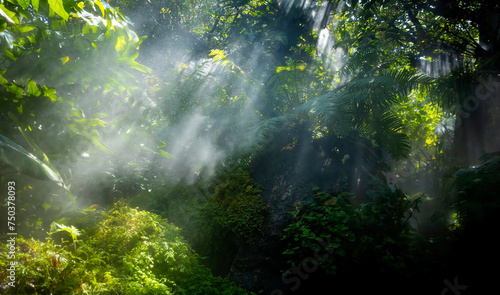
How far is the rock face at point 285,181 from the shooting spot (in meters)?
3.28

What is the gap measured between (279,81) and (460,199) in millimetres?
3864

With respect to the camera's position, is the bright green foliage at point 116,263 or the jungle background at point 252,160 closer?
the bright green foliage at point 116,263

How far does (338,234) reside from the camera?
2.79m

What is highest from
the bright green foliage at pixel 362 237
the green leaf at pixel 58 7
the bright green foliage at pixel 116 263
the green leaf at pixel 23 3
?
the green leaf at pixel 58 7

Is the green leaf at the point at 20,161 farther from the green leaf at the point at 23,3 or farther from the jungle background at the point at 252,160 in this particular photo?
the green leaf at the point at 23,3

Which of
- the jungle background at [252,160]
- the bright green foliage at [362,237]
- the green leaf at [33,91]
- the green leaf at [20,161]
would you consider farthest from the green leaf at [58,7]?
the bright green foliage at [362,237]

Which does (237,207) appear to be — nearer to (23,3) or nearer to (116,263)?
(116,263)

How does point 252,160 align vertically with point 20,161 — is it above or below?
above

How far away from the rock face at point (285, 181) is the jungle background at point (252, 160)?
0.03m

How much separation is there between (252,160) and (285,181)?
3.05 feet

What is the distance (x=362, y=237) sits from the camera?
8.76 ft

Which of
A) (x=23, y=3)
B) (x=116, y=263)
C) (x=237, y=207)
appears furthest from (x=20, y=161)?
(x=237, y=207)

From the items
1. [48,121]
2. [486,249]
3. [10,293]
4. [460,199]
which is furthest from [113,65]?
[486,249]

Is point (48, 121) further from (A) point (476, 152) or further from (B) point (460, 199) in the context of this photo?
(A) point (476, 152)
